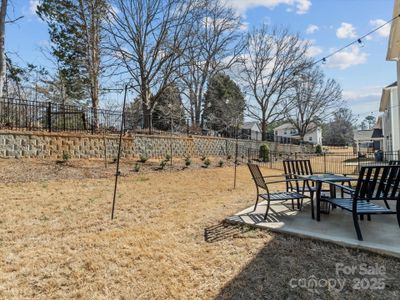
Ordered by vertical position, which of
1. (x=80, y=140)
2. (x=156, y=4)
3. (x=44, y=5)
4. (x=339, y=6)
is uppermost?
(x=156, y=4)

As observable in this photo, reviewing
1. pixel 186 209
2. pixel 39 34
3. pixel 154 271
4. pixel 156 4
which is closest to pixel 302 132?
pixel 156 4

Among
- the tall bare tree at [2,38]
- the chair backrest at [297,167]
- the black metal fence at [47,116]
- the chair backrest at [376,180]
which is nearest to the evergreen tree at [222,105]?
the black metal fence at [47,116]

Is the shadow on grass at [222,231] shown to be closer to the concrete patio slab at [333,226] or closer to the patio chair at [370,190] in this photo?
the concrete patio slab at [333,226]

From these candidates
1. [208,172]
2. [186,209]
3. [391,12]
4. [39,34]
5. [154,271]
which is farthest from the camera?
[39,34]

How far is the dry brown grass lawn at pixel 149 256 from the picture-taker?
242 centimetres

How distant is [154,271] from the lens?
2770 mm

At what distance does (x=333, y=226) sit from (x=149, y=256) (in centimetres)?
256

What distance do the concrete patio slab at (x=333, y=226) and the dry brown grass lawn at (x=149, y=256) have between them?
0.14 metres

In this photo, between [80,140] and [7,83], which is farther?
[7,83]

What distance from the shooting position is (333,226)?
3.71 m

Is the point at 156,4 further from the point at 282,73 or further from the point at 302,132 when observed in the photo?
the point at 302,132

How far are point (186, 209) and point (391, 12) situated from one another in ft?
32.6

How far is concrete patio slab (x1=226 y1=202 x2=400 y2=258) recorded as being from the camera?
10.0 feet

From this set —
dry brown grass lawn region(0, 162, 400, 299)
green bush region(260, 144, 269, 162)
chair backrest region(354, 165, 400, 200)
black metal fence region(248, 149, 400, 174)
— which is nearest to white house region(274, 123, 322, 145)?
black metal fence region(248, 149, 400, 174)
